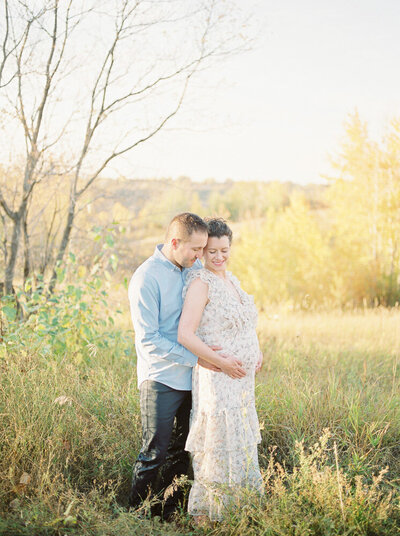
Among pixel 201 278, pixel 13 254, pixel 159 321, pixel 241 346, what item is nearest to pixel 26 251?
pixel 13 254

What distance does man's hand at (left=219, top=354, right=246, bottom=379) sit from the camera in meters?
2.60

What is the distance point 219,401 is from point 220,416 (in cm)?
9

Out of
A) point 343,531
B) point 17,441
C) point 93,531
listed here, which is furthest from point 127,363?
point 343,531

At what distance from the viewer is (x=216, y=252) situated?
8.95ft

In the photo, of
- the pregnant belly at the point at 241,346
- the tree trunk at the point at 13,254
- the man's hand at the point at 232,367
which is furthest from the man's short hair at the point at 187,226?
the tree trunk at the point at 13,254

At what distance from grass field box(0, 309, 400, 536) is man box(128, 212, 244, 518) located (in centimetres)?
28

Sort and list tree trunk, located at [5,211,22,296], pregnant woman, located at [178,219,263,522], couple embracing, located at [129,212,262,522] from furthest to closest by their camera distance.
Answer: tree trunk, located at [5,211,22,296]
pregnant woman, located at [178,219,263,522]
couple embracing, located at [129,212,262,522]

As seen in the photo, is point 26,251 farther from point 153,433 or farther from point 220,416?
point 220,416

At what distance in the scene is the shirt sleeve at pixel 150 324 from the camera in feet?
8.30

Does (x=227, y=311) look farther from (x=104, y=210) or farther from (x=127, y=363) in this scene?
(x=104, y=210)

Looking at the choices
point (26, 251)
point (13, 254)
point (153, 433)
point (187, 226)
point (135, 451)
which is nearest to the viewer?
point (187, 226)

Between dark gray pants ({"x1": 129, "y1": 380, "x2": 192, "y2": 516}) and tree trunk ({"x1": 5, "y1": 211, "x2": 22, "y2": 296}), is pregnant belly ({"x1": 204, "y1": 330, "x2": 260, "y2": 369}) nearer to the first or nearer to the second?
dark gray pants ({"x1": 129, "y1": 380, "x2": 192, "y2": 516})

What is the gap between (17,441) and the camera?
2.92 meters

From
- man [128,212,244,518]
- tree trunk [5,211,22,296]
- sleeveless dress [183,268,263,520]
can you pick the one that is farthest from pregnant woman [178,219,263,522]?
tree trunk [5,211,22,296]
